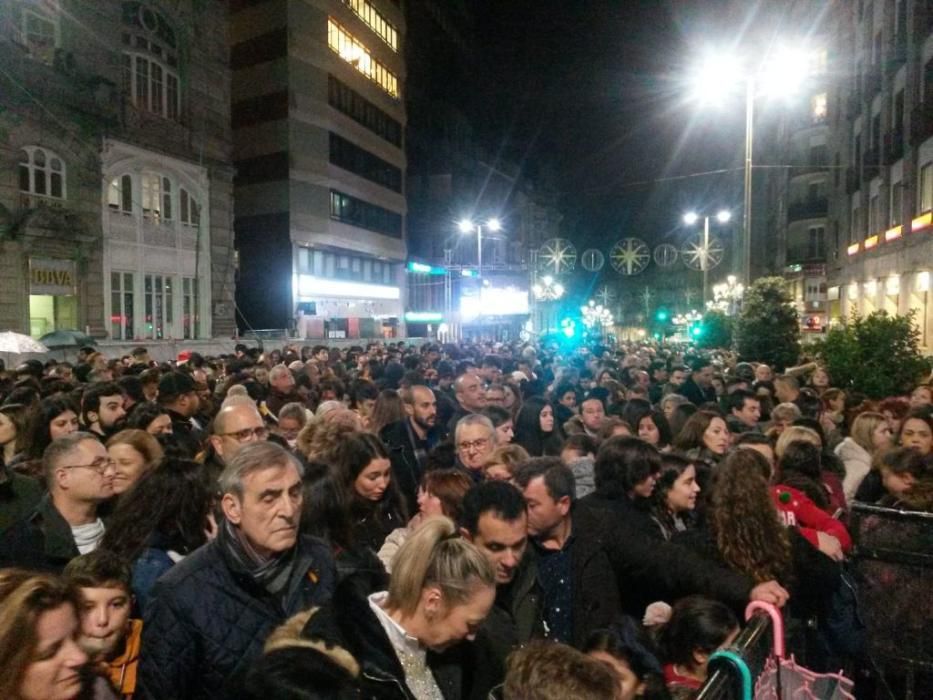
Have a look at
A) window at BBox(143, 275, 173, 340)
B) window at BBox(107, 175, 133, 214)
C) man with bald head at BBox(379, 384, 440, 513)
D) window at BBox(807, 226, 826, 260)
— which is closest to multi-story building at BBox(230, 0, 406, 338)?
window at BBox(143, 275, 173, 340)

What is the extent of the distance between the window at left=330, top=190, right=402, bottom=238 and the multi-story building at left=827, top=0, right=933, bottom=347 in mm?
27921

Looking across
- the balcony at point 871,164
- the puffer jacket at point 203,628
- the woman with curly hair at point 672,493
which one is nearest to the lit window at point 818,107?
the balcony at point 871,164

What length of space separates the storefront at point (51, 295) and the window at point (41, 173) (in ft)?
8.16

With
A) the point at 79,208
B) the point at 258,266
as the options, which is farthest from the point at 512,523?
the point at 258,266

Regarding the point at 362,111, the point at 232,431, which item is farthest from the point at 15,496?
the point at 362,111

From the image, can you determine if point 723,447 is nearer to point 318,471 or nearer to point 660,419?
point 660,419

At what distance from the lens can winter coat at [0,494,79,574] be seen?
143 inches

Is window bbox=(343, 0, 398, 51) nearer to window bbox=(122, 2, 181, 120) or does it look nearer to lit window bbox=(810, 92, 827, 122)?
window bbox=(122, 2, 181, 120)

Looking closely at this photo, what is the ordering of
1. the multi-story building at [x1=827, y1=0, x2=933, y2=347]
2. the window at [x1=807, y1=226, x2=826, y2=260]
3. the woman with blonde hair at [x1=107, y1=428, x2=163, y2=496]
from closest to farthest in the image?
the woman with blonde hair at [x1=107, y1=428, x2=163, y2=496], the multi-story building at [x1=827, y1=0, x2=933, y2=347], the window at [x1=807, y1=226, x2=826, y2=260]

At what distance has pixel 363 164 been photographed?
1823 inches

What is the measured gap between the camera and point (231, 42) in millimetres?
40969

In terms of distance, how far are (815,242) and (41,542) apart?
55213mm

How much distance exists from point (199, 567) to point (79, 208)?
2854 centimetres

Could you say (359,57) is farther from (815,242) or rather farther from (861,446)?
(861,446)
